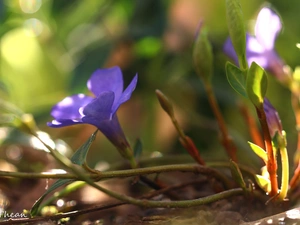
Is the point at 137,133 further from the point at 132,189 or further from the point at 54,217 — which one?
the point at 54,217

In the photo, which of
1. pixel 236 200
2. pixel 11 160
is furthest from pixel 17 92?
pixel 236 200

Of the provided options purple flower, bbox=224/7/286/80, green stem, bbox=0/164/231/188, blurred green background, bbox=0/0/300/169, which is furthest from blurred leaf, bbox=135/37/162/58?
green stem, bbox=0/164/231/188

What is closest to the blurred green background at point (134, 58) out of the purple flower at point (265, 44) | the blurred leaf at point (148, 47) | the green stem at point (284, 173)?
the blurred leaf at point (148, 47)

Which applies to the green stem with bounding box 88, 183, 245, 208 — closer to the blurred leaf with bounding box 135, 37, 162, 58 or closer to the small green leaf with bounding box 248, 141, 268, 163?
the small green leaf with bounding box 248, 141, 268, 163

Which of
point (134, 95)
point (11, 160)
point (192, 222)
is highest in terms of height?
point (134, 95)

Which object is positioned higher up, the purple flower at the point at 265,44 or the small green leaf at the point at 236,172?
the purple flower at the point at 265,44

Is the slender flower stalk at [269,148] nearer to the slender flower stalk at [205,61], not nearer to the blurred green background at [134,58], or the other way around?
the slender flower stalk at [205,61]

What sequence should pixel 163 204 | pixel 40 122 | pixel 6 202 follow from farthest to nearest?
pixel 40 122
pixel 6 202
pixel 163 204
